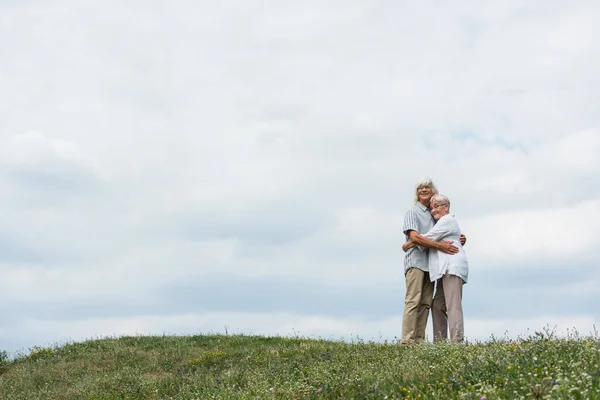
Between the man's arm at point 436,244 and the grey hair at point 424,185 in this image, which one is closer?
the man's arm at point 436,244

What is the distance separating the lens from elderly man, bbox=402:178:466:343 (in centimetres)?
1242

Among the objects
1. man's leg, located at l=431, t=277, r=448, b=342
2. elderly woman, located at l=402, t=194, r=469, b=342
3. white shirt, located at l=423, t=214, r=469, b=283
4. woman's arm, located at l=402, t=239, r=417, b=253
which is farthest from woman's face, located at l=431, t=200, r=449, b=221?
man's leg, located at l=431, t=277, r=448, b=342

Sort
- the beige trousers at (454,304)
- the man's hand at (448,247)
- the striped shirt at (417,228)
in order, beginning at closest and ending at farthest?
the beige trousers at (454,304) < the man's hand at (448,247) < the striped shirt at (417,228)

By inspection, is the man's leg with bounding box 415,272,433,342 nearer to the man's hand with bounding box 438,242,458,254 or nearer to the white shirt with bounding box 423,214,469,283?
the white shirt with bounding box 423,214,469,283

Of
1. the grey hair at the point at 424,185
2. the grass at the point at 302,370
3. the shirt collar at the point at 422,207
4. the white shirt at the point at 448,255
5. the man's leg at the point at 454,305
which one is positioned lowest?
the grass at the point at 302,370

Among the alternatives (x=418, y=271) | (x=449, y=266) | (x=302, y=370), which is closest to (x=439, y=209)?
(x=449, y=266)

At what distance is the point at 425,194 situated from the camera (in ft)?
41.8

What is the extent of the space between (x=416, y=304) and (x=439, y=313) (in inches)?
A: 23.6

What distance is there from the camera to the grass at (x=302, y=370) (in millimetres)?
6781

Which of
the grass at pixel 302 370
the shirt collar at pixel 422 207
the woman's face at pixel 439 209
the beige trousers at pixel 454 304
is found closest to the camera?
the grass at pixel 302 370

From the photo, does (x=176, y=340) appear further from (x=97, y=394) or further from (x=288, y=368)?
(x=288, y=368)

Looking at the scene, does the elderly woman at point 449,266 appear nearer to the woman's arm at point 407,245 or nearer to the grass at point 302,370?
the woman's arm at point 407,245

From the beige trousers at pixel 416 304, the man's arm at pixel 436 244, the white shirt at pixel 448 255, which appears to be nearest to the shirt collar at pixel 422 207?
the white shirt at pixel 448 255

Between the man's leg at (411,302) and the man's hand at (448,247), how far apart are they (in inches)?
28.5
